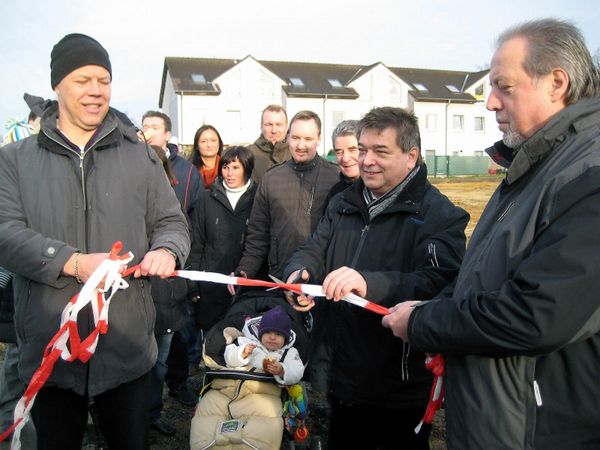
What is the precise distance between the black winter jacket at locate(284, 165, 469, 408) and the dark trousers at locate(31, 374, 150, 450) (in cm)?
100

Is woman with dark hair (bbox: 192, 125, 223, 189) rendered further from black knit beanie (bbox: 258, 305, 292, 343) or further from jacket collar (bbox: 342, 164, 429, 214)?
jacket collar (bbox: 342, 164, 429, 214)

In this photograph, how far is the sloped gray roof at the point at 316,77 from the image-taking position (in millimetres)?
38688

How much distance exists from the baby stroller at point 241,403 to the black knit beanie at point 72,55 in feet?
6.99

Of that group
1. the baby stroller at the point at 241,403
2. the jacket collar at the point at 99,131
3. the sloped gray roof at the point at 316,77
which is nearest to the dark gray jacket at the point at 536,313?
the baby stroller at the point at 241,403

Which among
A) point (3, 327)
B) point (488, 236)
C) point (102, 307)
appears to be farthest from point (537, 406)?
point (3, 327)

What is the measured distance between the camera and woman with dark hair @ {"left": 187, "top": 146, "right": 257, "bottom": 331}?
476 centimetres

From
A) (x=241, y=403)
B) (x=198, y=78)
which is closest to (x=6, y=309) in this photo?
(x=241, y=403)

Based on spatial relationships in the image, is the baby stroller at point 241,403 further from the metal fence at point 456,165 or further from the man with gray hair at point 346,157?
the metal fence at point 456,165

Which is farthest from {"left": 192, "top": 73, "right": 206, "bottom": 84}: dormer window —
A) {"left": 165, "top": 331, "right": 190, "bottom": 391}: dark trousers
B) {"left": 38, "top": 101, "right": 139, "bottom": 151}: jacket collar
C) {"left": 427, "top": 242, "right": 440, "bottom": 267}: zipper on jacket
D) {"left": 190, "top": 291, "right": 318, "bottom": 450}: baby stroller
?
{"left": 427, "top": 242, "right": 440, "bottom": 267}: zipper on jacket

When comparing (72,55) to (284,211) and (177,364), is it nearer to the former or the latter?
(284,211)

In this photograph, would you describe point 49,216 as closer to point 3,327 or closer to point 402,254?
point 3,327

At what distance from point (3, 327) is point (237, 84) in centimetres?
3776

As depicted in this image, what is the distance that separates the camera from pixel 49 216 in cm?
238

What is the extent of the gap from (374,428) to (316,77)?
138 ft
